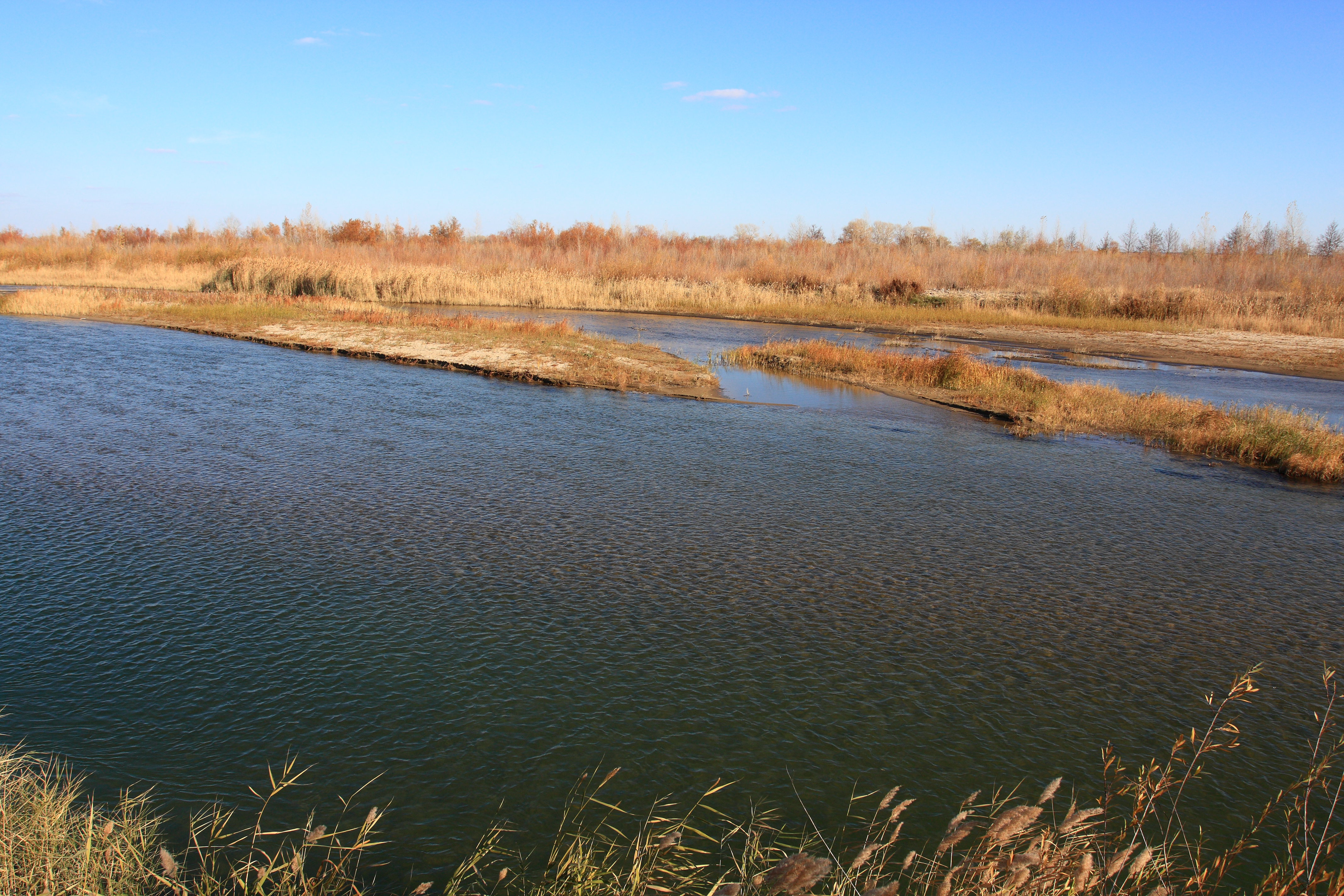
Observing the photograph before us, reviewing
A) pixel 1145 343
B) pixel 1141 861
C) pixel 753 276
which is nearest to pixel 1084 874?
pixel 1141 861

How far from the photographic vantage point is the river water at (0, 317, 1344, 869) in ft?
13.9

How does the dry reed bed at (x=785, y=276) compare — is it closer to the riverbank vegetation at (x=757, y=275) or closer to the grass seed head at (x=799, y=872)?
the riverbank vegetation at (x=757, y=275)

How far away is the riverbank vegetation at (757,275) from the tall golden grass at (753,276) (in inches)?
4.5

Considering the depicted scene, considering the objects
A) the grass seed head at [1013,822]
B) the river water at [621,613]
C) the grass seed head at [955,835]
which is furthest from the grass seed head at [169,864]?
the grass seed head at [1013,822]

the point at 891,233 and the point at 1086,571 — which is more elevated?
the point at 891,233

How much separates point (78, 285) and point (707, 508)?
39.6 meters

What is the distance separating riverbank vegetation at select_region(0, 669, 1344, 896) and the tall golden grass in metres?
30.1

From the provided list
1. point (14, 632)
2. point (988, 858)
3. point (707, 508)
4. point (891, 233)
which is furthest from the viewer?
point (891, 233)

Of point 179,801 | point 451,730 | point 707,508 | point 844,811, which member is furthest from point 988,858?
point 707,508

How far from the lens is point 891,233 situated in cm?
7419

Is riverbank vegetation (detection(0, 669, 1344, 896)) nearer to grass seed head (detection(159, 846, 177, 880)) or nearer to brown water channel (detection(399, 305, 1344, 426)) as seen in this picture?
grass seed head (detection(159, 846, 177, 880))

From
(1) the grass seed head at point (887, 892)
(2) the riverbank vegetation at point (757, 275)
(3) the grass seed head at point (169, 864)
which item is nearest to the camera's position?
(1) the grass seed head at point (887, 892)

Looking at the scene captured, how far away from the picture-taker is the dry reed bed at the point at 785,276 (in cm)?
3262

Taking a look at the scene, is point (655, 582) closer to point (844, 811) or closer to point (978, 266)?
point (844, 811)
